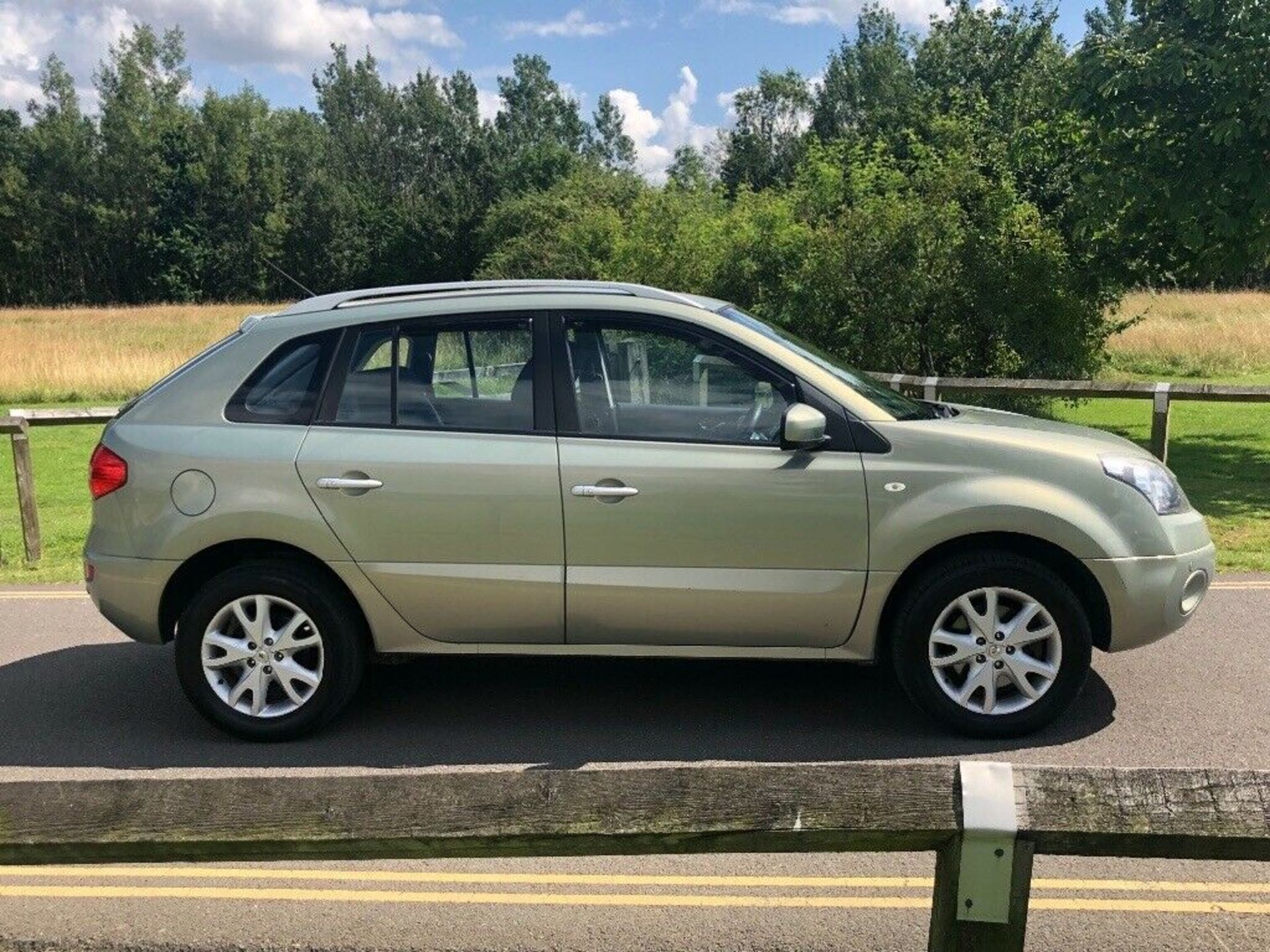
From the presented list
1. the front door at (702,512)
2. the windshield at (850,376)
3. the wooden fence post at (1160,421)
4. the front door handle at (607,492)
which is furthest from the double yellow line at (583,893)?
the wooden fence post at (1160,421)

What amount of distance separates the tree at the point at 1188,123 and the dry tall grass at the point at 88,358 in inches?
649

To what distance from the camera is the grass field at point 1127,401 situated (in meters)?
10.4

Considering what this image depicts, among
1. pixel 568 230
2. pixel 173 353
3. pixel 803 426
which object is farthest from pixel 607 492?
pixel 568 230

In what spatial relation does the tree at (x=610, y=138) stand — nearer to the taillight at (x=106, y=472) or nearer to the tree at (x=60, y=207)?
the tree at (x=60, y=207)

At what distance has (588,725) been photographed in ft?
18.0

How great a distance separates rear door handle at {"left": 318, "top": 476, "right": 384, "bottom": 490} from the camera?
5.20 meters

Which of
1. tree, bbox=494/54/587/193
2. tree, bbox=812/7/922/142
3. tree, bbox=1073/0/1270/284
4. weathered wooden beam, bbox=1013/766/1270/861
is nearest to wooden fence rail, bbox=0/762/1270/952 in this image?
weathered wooden beam, bbox=1013/766/1270/861

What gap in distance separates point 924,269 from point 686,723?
1125cm

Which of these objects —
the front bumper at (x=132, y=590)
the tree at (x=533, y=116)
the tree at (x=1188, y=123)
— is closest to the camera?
the front bumper at (x=132, y=590)

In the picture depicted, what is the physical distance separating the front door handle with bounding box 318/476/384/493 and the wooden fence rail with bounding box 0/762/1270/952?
282cm

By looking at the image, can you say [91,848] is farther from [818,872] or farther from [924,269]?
[924,269]

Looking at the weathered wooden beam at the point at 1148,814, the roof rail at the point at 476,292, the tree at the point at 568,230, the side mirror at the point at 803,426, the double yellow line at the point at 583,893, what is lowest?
the double yellow line at the point at 583,893

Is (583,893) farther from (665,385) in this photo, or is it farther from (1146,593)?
(1146,593)

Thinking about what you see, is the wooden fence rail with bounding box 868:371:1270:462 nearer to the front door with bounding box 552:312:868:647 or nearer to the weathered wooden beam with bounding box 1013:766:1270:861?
the front door with bounding box 552:312:868:647
